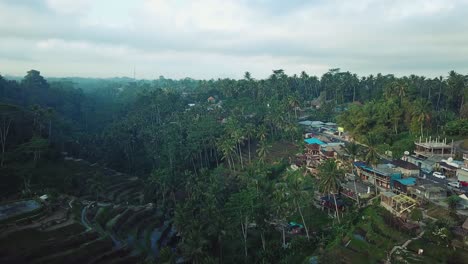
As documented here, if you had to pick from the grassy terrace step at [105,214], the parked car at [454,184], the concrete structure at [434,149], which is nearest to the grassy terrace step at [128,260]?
the grassy terrace step at [105,214]

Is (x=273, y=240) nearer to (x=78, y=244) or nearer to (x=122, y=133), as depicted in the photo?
(x=78, y=244)

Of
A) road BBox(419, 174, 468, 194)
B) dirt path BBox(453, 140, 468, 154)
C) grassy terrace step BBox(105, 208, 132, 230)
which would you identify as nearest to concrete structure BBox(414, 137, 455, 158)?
dirt path BBox(453, 140, 468, 154)

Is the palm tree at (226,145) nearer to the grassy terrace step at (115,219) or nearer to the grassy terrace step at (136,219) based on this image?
the grassy terrace step at (136,219)

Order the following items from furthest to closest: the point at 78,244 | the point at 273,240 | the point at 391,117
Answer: the point at 391,117 → the point at 273,240 → the point at 78,244

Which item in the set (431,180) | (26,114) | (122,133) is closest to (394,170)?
(431,180)

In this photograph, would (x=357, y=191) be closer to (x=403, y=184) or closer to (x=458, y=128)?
(x=403, y=184)

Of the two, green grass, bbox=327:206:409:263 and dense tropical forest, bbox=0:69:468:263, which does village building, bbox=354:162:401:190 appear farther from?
green grass, bbox=327:206:409:263

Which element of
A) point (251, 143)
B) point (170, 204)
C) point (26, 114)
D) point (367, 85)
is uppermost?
point (367, 85)
